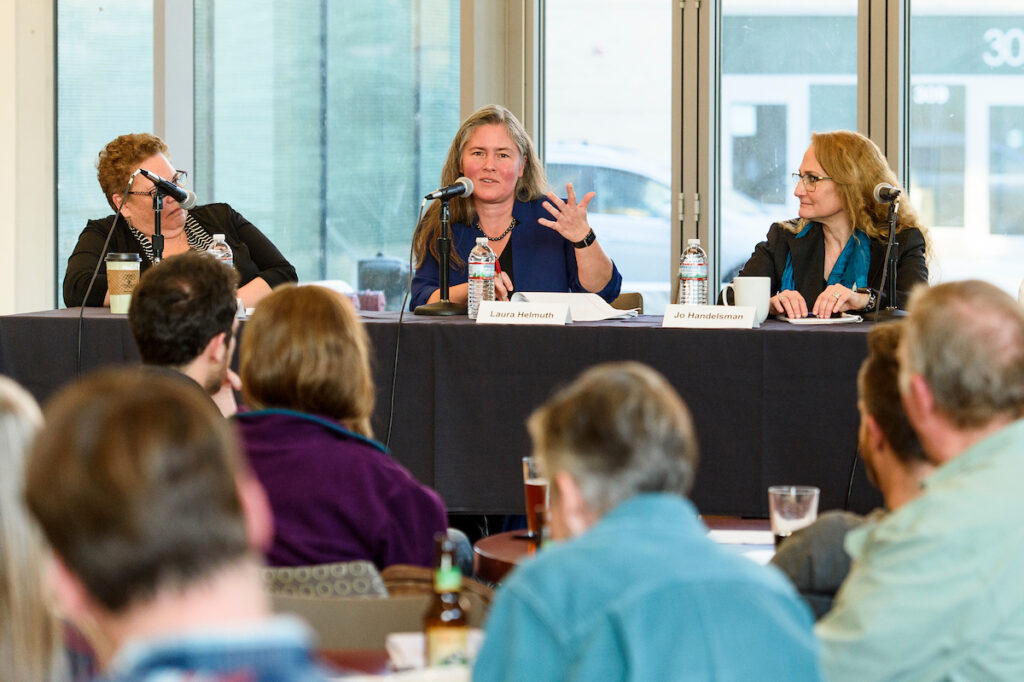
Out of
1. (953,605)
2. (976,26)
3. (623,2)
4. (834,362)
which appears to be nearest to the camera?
(953,605)

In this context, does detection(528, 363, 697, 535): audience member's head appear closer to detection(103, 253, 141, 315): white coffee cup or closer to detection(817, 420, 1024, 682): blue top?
detection(817, 420, 1024, 682): blue top

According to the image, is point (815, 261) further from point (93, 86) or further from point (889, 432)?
point (93, 86)

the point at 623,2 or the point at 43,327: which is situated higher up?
the point at 623,2

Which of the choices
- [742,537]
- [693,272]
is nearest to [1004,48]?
[693,272]

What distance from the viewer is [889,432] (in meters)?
1.52

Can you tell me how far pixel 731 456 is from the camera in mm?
2824

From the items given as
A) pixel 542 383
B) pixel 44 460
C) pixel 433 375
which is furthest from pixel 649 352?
pixel 44 460

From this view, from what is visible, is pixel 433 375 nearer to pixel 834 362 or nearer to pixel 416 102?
pixel 834 362

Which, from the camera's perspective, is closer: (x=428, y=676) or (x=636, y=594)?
(x=636, y=594)

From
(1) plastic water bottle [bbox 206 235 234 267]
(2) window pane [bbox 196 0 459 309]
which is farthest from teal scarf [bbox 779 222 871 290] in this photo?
(2) window pane [bbox 196 0 459 309]

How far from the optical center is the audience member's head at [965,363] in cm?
138

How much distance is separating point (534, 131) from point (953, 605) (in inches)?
176

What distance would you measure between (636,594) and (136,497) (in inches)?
20.0

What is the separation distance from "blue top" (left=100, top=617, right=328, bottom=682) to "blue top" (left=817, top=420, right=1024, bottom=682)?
2.47ft
